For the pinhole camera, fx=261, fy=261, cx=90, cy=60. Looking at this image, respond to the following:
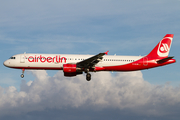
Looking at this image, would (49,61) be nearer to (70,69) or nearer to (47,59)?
(47,59)

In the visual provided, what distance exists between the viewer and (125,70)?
155ft

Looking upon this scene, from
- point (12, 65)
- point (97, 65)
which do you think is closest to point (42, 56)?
point (12, 65)

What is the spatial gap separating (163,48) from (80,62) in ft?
53.9

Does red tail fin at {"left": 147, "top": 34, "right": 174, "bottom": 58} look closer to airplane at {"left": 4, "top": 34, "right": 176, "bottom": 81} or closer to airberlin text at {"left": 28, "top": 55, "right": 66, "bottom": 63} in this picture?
airplane at {"left": 4, "top": 34, "right": 176, "bottom": 81}

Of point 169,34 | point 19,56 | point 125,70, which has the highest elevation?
point 169,34

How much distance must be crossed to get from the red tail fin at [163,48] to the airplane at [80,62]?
2.24ft

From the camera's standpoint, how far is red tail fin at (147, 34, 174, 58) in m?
48.5

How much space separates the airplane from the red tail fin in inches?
26.9

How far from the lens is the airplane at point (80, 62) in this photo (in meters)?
44.5

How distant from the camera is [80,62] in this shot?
43.7m

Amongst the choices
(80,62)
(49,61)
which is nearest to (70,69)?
(80,62)

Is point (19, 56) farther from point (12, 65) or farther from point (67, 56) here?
point (67, 56)

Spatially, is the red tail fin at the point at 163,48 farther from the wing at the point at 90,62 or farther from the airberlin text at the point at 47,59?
the airberlin text at the point at 47,59

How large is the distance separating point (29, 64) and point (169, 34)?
26766 millimetres
